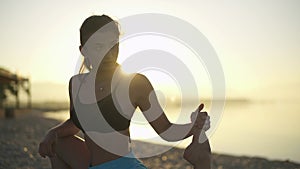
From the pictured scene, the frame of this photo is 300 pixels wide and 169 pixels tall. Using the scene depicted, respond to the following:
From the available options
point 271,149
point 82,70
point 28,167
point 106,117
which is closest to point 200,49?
point 82,70

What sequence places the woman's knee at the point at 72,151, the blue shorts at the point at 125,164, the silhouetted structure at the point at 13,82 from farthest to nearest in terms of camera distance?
the silhouetted structure at the point at 13,82
the woman's knee at the point at 72,151
the blue shorts at the point at 125,164

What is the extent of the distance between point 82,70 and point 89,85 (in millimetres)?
200

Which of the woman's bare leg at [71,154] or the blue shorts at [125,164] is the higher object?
the blue shorts at [125,164]

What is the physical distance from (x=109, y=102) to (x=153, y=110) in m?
0.25

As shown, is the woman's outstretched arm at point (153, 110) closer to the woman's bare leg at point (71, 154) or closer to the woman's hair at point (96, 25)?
the woman's hair at point (96, 25)

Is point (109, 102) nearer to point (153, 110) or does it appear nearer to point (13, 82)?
point (153, 110)

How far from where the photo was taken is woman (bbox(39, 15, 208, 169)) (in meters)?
2.15

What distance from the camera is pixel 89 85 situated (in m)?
2.35

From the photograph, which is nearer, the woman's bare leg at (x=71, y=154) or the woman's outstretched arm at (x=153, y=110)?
the woman's outstretched arm at (x=153, y=110)

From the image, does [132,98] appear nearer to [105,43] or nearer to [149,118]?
[149,118]

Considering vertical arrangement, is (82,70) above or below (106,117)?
above

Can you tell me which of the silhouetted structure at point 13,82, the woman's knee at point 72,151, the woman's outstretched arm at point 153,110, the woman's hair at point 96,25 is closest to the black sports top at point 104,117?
the woman's outstretched arm at point 153,110

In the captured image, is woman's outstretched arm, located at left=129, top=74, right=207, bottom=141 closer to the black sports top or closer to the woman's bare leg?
the black sports top

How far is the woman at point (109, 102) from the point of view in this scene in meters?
2.15
